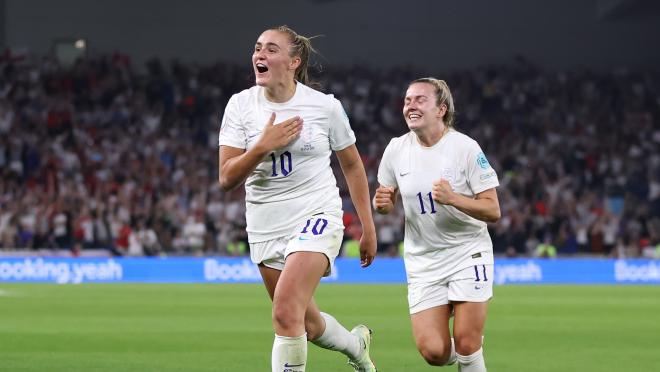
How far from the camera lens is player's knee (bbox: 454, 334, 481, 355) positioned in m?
7.21

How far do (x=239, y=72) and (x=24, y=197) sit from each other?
8.45 m

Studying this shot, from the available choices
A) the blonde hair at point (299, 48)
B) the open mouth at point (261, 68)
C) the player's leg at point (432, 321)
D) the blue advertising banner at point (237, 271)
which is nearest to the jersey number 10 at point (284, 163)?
the open mouth at point (261, 68)

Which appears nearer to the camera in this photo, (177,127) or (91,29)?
(177,127)

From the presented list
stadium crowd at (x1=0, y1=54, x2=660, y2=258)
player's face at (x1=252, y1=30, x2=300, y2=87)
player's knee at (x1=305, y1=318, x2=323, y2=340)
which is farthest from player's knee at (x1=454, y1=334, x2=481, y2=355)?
stadium crowd at (x1=0, y1=54, x2=660, y2=258)

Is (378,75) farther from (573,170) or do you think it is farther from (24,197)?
(24,197)

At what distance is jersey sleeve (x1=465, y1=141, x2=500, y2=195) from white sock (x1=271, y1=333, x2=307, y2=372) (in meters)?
1.51

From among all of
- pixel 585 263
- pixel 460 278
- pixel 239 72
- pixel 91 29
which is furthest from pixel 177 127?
pixel 460 278

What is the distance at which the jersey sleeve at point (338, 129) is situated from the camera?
7168 millimetres

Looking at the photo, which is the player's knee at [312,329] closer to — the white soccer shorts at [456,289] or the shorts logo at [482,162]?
the white soccer shorts at [456,289]

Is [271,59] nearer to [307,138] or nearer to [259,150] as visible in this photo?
[307,138]

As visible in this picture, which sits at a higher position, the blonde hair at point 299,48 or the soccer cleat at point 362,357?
the blonde hair at point 299,48

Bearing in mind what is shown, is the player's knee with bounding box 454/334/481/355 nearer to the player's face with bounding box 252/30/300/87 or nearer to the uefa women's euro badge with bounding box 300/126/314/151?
the uefa women's euro badge with bounding box 300/126/314/151

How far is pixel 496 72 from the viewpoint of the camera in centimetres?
3397

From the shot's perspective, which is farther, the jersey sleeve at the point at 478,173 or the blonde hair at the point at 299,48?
the jersey sleeve at the point at 478,173
